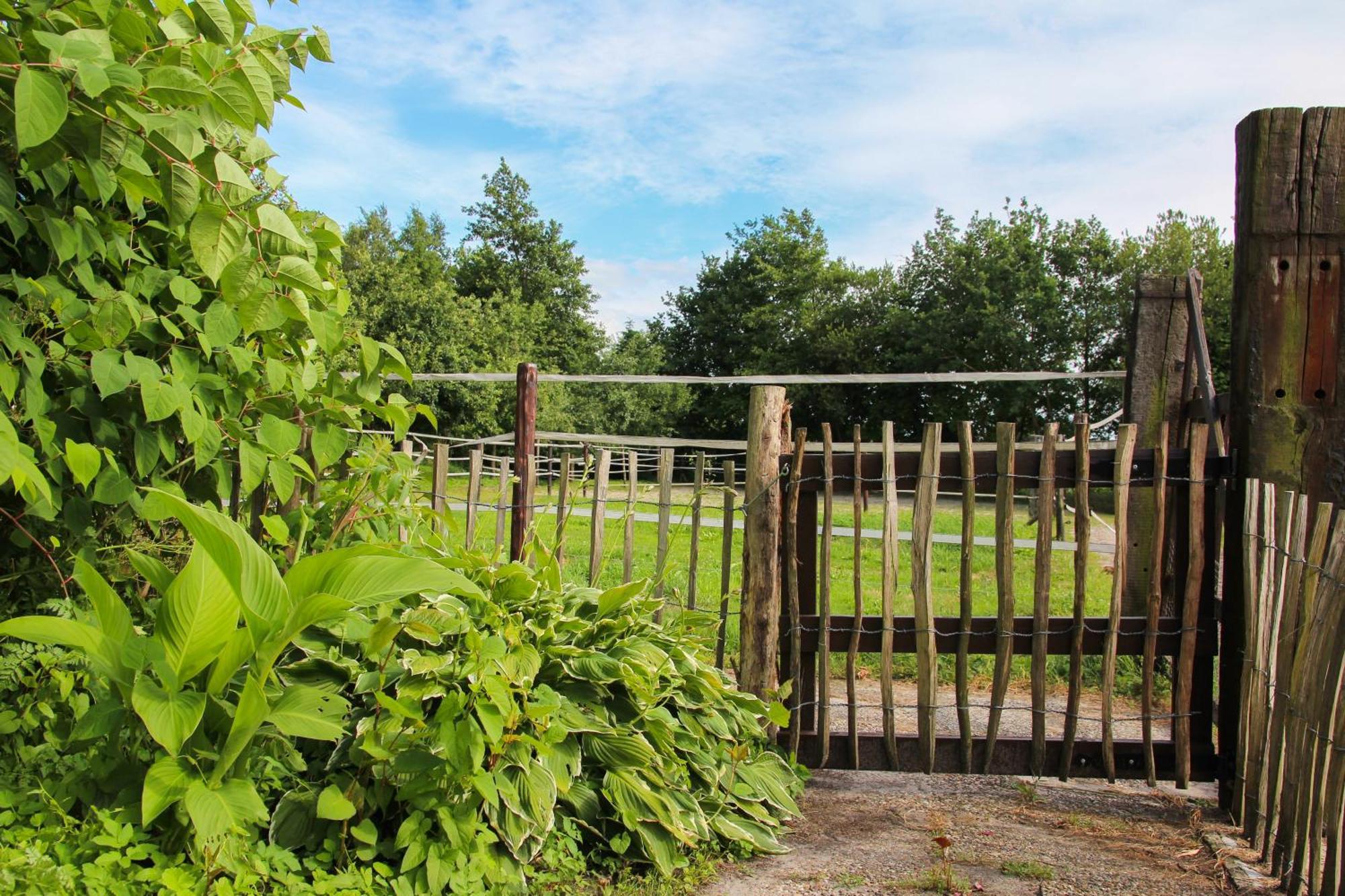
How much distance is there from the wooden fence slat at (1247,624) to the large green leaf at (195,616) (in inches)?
131

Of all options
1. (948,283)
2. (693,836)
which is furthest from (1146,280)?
(948,283)

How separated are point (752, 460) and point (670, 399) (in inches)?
1119

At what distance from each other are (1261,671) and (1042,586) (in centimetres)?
77

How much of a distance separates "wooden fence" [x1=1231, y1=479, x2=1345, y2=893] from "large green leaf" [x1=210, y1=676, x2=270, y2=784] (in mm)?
2803

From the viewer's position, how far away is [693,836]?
290 centimetres

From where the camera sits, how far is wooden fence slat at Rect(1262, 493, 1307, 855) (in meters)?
3.01

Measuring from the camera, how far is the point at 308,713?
7.43ft

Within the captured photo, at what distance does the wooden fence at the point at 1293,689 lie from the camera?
263 cm

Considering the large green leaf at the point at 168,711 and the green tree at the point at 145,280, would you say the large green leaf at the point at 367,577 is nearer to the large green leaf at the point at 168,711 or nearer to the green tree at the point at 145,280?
the large green leaf at the point at 168,711

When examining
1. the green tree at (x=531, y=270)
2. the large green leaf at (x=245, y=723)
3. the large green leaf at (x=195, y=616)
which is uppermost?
the green tree at (x=531, y=270)

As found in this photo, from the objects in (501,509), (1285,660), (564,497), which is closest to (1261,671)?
(1285,660)

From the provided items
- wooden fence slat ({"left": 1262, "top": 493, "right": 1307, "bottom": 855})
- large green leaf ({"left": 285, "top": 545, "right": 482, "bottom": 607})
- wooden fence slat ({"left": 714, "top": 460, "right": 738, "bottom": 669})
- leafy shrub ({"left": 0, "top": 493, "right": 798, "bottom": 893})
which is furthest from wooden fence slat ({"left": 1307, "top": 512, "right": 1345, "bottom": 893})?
large green leaf ({"left": 285, "top": 545, "right": 482, "bottom": 607})

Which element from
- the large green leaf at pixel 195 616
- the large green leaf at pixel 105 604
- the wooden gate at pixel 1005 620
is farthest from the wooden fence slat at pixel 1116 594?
the large green leaf at pixel 105 604

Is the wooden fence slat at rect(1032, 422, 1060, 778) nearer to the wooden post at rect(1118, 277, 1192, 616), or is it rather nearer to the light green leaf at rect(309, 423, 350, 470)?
the wooden post at rect(1118, 277, 1192, 616)
